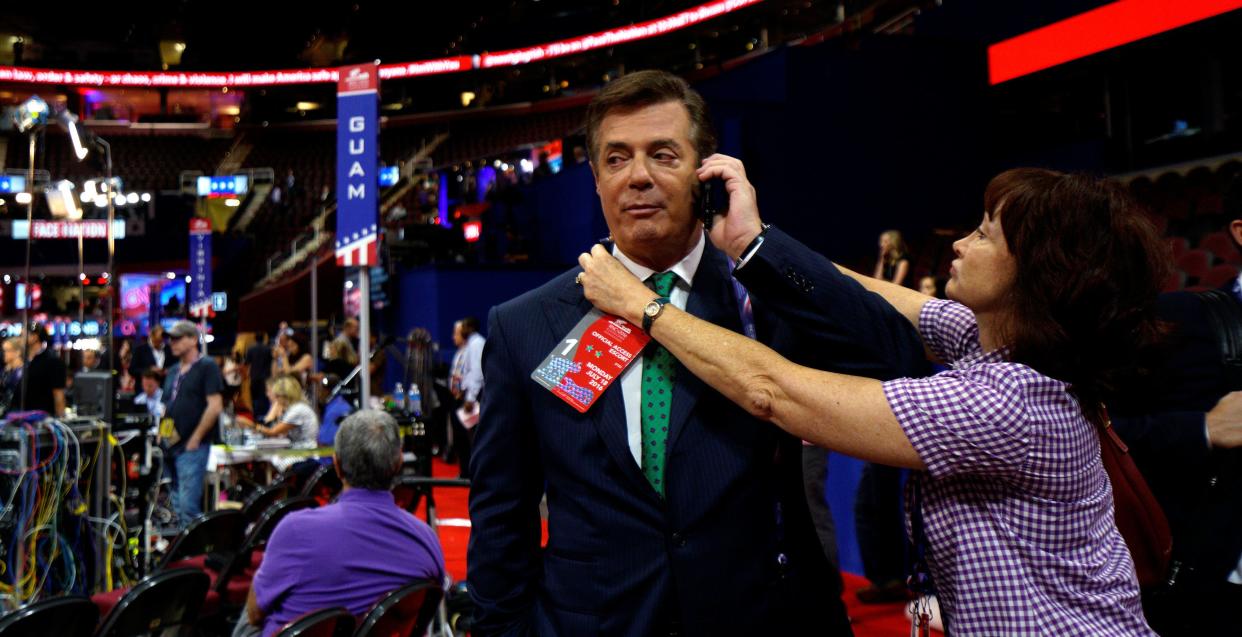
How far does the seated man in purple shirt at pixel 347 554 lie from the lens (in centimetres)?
254

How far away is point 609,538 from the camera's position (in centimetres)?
128

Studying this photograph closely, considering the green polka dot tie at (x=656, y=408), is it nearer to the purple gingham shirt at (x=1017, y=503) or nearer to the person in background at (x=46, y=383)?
the purple gingham shirt at (x=1017, y=503)

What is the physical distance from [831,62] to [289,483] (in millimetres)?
6769

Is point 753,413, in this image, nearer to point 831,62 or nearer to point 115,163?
point 831,62

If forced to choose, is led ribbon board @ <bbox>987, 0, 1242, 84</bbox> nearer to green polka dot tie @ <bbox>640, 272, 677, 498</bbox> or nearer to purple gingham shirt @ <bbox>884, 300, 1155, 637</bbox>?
purple gingham shirt @ <bbox>884, 300, 1155, 637</bbox>

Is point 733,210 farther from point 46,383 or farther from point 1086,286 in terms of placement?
point 46,383

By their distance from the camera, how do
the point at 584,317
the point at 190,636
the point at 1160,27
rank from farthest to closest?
the point at 1160,27
the point at 190,636
the point at 584,317

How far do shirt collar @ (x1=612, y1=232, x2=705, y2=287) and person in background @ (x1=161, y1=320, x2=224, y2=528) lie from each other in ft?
19.1

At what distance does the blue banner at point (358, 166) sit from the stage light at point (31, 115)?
161 cm

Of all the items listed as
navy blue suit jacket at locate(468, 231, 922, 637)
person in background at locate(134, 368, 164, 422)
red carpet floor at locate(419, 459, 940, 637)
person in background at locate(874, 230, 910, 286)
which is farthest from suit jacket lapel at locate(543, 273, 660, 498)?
person in background at locate(134, 368, 164, 422)

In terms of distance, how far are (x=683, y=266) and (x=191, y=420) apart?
19.8 feet

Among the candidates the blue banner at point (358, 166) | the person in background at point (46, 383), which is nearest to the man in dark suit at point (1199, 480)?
the blue banner at point (358, 166)

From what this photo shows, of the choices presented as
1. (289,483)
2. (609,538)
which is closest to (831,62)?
(289,483)

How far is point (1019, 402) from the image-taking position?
1.13 metres
